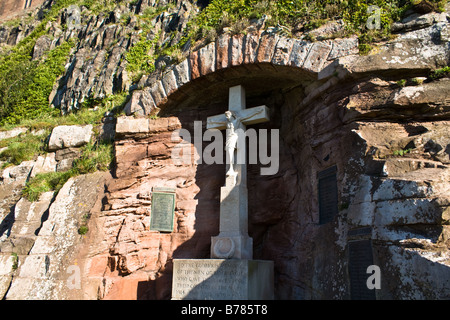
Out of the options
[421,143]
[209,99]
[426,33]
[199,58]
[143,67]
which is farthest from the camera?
[143,67]

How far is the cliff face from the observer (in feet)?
17.9

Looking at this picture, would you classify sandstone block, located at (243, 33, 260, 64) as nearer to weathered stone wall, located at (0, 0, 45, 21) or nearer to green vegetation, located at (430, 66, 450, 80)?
green vegetation, located at (430, 66, 450, 80)

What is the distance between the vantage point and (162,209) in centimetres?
862

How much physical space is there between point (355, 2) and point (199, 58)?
362cm

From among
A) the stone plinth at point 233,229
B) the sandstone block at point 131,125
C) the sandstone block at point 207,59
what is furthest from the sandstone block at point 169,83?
the stone plinth at point 233,229

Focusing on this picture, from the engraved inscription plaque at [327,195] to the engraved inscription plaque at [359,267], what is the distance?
38.7 inches

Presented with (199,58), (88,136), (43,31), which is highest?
(43,31)

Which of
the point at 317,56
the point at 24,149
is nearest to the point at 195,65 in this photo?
the point at 317,56

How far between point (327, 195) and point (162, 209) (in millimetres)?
3761

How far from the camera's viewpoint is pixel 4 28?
2527 centimetres

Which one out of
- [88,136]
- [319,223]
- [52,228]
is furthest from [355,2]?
[52,228]

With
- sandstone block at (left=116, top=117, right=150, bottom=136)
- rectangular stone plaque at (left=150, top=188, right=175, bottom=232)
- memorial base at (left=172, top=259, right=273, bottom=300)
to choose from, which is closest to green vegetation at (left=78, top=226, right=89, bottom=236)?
rectangular stone plaque at (left=150, top=188, right=175, bottom=232)

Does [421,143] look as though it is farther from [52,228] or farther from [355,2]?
[52,228]

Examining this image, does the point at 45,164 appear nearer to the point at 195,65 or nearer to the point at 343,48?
the point at 195,65
